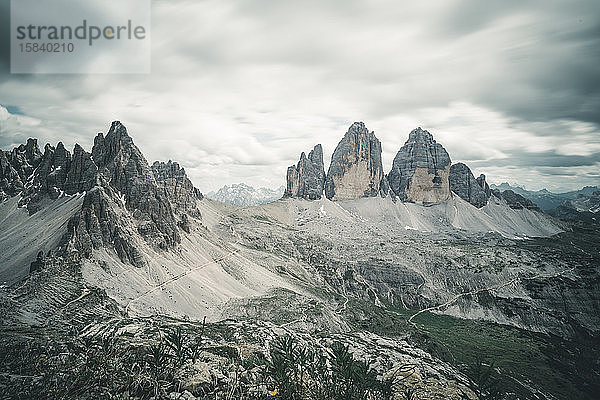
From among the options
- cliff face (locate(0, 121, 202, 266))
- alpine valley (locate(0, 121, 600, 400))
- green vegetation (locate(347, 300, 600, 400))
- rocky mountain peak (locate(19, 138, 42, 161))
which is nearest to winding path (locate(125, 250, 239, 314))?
alpine valley (locate(0, 121, 600, 400))

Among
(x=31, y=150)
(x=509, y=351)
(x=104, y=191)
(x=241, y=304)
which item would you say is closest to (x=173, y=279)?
(x=241, y=304)

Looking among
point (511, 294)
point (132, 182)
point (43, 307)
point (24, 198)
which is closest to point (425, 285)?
point (511, 294)

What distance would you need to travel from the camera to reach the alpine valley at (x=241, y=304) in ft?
65.0

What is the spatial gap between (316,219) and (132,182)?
12237cm

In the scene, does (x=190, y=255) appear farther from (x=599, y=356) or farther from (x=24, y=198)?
(x=599, y=356)

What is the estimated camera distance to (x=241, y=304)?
2598 inches

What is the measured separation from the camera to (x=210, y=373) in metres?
20.1

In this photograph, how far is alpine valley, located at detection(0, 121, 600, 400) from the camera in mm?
19797

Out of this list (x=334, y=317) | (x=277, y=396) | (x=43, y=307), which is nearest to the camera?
(x=277, y=396)

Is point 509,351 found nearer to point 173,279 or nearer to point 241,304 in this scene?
point 241,304

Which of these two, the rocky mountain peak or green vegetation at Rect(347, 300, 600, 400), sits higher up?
the rocky mountain peak

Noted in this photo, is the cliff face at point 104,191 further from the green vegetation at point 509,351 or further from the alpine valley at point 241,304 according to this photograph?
the green vegetation at point 509,351

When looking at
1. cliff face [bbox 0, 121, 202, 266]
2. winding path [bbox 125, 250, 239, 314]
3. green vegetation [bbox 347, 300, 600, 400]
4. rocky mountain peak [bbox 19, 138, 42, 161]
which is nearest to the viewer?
winding path [bbox 125, 250, 239, 314]

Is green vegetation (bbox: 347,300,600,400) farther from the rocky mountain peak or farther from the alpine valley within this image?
the rocky mountain peak
